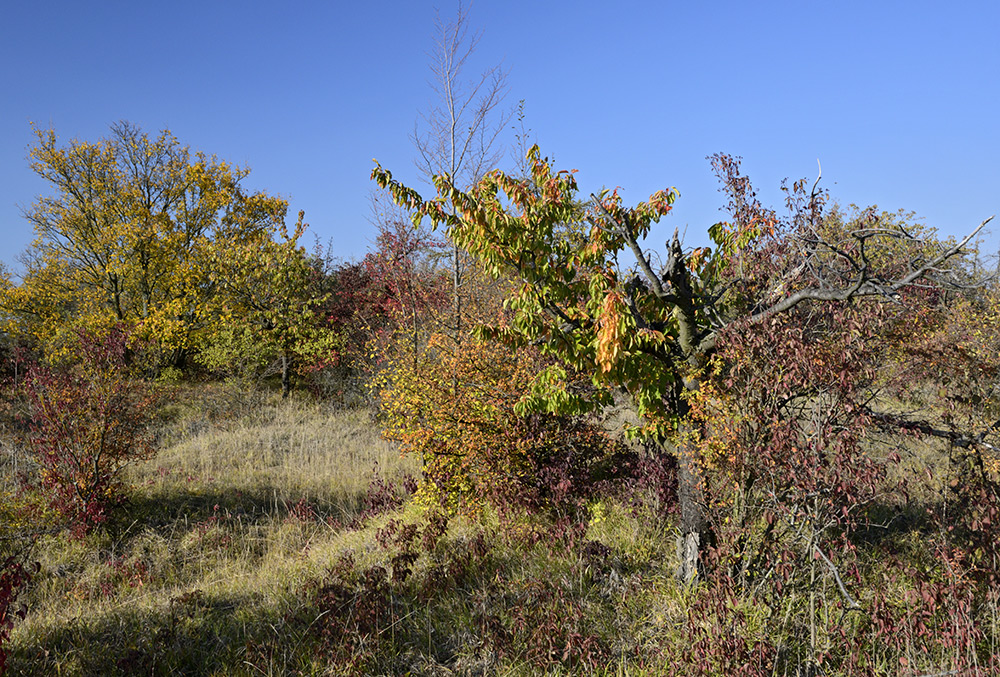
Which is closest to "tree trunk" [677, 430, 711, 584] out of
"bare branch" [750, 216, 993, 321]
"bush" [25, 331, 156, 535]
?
"bare branch" [750, 216, 993, 321]

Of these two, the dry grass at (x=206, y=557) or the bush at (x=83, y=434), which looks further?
the bush at (x=83, y=434)

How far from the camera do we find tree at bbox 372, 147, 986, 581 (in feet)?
16.7

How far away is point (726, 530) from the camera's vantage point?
437cm

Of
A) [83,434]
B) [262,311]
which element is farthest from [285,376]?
[83,434]

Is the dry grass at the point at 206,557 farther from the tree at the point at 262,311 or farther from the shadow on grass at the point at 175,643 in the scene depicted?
the tree at the point at 262,311

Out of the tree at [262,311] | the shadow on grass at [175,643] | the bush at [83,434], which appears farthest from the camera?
the tree at [262,311]

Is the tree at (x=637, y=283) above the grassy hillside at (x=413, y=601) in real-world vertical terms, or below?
above

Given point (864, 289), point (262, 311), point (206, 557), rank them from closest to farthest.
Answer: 1. point (864, 289)
2. point (206, 557)
3. point (262, 311)

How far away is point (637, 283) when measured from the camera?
19.2ft

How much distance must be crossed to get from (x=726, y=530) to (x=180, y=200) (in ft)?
63.5

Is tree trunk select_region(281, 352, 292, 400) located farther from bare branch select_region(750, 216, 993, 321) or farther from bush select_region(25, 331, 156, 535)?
bare branch select_region(750, 216, 993, 321)

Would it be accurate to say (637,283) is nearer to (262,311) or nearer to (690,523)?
(690,523)

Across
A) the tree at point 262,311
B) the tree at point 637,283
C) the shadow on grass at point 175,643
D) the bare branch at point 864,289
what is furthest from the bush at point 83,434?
the tree at point 262,311

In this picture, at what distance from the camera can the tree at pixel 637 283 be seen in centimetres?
508
